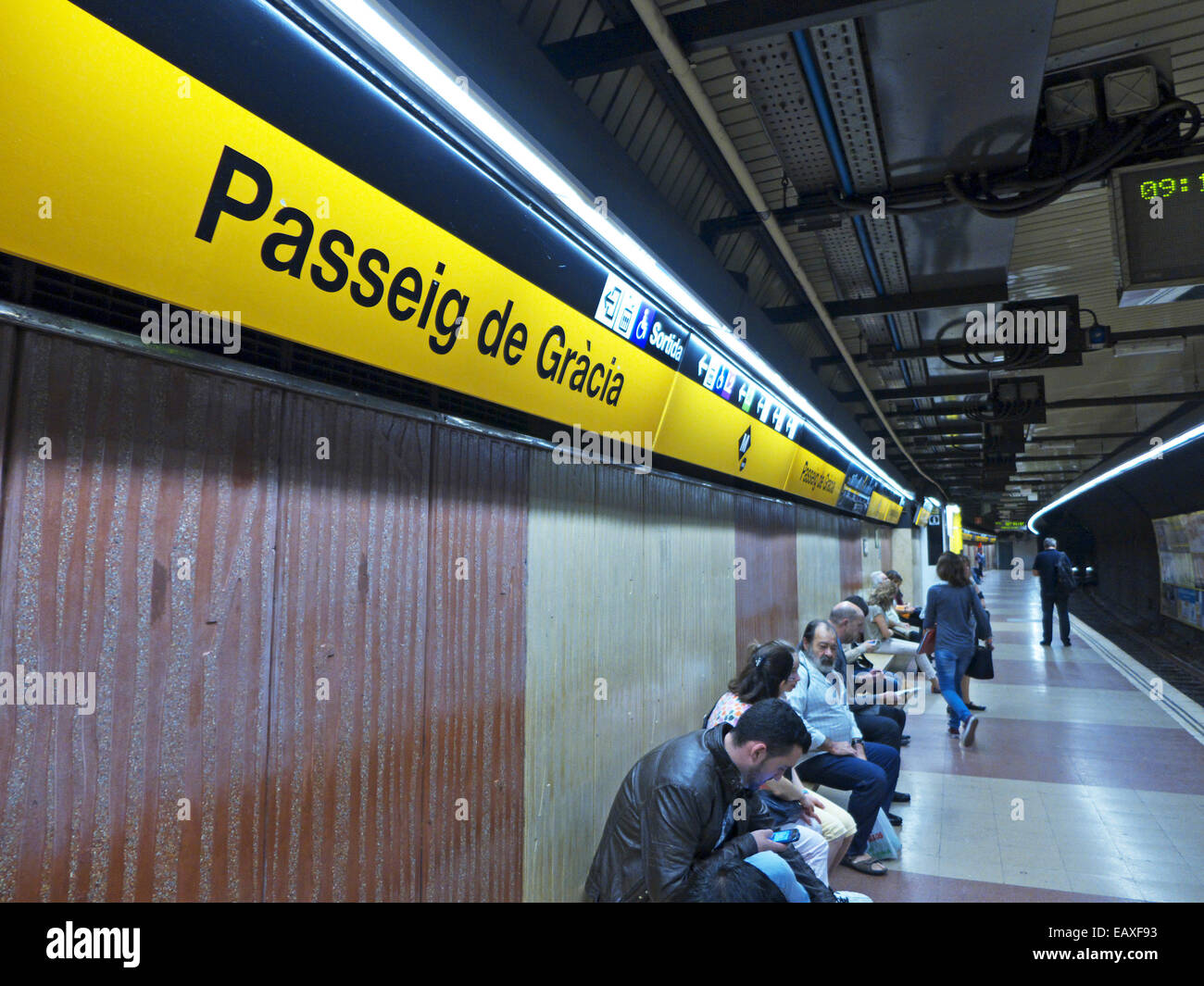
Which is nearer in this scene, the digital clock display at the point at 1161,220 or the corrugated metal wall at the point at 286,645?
the corrugated metal wall at the point at 286,645

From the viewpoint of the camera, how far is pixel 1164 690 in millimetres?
8750

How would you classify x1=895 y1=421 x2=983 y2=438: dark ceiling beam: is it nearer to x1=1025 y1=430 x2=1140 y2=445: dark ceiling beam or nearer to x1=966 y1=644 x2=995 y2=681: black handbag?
x1=1025 y1=430 x2=1140 y2=445: dark ceiling beam

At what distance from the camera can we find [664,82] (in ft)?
11.2

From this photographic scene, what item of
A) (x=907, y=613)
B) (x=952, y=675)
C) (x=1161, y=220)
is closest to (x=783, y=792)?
(x=1161, y=220)

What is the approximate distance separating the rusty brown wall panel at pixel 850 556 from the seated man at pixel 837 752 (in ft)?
22.7

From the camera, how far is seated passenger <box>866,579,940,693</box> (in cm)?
775

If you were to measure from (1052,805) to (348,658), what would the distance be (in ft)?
16.8

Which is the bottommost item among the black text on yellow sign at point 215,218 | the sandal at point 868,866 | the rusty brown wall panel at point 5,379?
the sandal at point 868,866

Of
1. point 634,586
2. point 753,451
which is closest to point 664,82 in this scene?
point 634,586

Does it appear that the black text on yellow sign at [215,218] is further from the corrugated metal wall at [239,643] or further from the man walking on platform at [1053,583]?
the man walking on platform at [1053,583]

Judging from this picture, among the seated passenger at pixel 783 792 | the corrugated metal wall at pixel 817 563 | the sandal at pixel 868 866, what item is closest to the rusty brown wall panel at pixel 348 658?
the seated passenger at pixel 783 792

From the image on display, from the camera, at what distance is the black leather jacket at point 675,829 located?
2.60 metres

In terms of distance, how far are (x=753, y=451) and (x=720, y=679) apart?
6.15 ft

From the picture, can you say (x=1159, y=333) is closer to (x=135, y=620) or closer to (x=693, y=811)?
(x=693, y=811)
